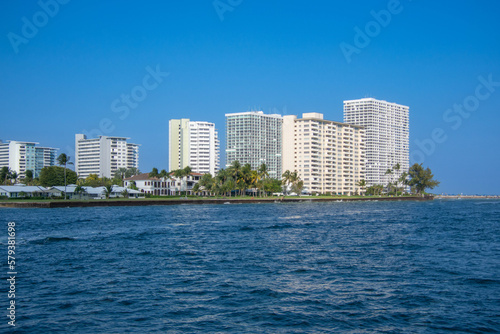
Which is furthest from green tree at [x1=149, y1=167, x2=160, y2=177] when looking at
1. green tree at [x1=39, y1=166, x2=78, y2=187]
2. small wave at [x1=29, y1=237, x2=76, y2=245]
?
small wave at [x1=29, y1=237, x2=76, y2=245]

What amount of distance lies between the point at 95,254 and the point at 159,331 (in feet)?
59.1

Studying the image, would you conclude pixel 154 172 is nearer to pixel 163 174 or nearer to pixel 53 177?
pixel 163 174

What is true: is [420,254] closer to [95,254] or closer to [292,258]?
[292,258]

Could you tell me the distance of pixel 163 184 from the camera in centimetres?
16888

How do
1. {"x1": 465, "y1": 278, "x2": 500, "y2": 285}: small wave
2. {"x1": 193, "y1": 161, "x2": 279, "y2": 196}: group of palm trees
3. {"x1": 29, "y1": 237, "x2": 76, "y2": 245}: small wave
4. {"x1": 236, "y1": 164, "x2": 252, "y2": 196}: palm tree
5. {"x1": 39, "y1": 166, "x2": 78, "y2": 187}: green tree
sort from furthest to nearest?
{"x1": 236, "y1": 164, "x2": 252, "y2": 196}: palm tree < {"x1": 193, "y1": 161, "x2": 279, "y2": 196}: group of palm trees < {"x1": 39, "y1": 166, "x2": 78, "y2": 187}: green tree < {"x1": 29, "y1": 237, "x2": 76, "y2": 245}: small wave < {"x1": 465, "y1": 278, "x2": 500, "y2": 285}: small wave

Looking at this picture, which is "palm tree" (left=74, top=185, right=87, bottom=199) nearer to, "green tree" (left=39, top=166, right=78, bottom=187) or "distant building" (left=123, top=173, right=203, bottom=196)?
"green tree" (left=39, top=166, right=78, bottom=187)

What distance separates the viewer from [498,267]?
26.8m

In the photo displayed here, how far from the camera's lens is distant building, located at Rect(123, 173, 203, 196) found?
165750 mm

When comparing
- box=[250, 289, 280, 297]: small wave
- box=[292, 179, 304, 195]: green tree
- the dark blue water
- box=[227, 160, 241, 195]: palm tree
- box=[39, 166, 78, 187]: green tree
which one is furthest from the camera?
box=[292, 179, 304, 195]: green tree

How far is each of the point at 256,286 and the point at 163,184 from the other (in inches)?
5911

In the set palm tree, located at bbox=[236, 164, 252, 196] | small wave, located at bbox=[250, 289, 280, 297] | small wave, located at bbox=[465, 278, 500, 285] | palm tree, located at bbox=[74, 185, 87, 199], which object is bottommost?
small wave, located at bbox=[465, 278, 500, 285]

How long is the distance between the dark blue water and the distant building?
127 metres

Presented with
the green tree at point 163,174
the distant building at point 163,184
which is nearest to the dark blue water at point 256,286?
the distant building at point 163,184

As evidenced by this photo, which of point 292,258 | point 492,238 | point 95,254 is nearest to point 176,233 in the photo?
point 95,254
